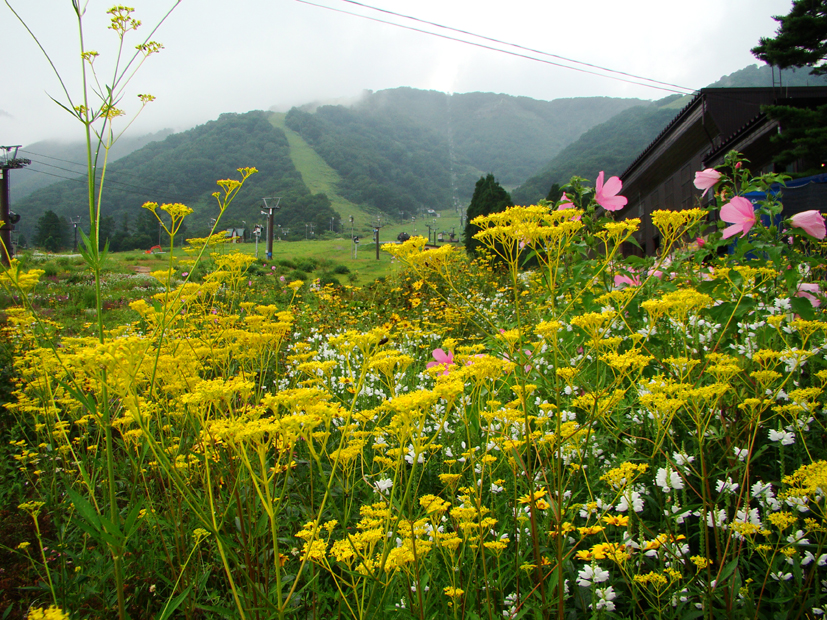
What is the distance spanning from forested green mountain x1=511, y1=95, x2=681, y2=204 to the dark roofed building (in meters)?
21.6

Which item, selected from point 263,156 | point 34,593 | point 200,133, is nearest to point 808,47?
point 34,593

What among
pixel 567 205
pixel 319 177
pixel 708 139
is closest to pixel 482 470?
pixel 567 205

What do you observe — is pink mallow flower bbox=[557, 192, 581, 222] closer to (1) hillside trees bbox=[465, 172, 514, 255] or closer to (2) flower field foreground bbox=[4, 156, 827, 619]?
(2) flower field foreground bbox=[4, 156, 827, 619]

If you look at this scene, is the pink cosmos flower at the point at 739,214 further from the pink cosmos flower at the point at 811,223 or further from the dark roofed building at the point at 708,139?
the dark roofed building at the point at 708,139

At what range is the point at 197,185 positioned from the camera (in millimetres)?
108312

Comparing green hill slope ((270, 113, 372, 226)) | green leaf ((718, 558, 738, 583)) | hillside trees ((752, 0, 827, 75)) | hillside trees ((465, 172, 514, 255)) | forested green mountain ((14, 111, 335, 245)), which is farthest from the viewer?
green hill slope ((270, 113, 372, 226))

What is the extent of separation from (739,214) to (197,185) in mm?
124574

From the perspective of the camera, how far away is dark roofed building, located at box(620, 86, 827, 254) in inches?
424

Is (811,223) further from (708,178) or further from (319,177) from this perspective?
(319,177)

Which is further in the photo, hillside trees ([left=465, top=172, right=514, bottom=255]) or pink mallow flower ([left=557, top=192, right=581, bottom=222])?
hillside trees ([left=465, top=172, right=514, bottom=255])

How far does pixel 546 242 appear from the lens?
1.58m

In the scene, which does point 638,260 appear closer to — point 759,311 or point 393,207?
point 759,311

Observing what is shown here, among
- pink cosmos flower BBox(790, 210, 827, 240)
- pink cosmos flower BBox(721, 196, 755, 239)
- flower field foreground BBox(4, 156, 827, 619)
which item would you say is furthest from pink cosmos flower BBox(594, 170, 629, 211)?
pink cosmos flower BBox(790, 210, 827, 240)

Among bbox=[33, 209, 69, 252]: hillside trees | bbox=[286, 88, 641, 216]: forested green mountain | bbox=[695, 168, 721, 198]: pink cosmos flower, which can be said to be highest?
bbox=[286, 88, 641, 216]: forested green mountain
